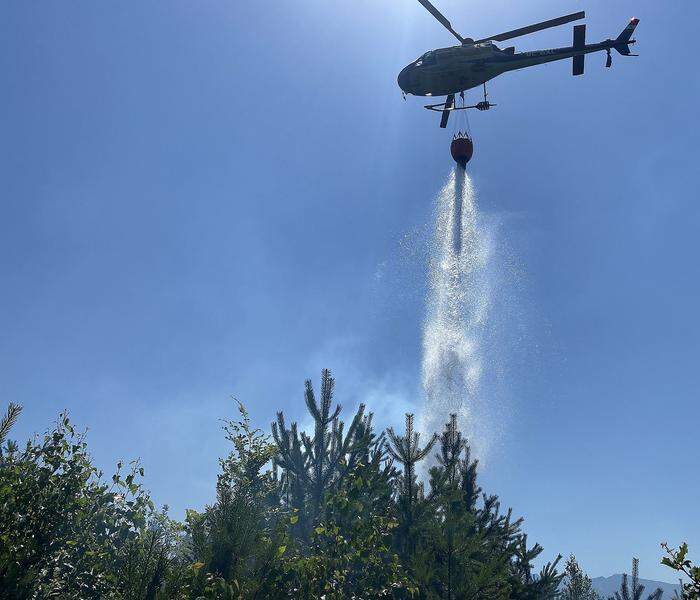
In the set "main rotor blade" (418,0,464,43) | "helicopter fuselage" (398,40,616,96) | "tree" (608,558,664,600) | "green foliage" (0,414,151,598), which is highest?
Answer: "main rotor blade" (418,0,464,43)

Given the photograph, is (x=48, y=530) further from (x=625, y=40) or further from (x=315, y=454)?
(x=625, y=40)

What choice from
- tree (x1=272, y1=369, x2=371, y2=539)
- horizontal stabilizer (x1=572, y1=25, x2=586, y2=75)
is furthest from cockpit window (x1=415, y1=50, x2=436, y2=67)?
tree (x1=272, y1=369, x2=371, y2=539)

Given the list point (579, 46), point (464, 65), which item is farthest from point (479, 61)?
point (579, 46)

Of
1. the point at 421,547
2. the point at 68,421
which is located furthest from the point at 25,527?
the point at 421,547

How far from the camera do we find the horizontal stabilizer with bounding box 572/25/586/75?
88.9 ft

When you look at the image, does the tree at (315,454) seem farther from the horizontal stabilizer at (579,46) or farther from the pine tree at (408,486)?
the horizontal stabilizer at (579,46)

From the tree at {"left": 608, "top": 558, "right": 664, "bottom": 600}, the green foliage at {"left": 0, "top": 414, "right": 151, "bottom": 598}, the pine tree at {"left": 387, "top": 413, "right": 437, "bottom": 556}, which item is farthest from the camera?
the tree at {"left": 608, "top": 558, "right": 664, "bottom": 600}

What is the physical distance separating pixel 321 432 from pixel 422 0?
21305mm

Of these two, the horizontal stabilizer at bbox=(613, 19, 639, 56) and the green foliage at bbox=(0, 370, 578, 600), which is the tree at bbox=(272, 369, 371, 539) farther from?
the horizontal stabilizer at bbox=(613, 19, 639, 56)

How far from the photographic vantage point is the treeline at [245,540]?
7715mm

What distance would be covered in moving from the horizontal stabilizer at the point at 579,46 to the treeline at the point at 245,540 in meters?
19.1

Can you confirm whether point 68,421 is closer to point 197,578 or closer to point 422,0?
point 197,578

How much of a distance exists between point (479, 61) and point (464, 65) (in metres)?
0.78

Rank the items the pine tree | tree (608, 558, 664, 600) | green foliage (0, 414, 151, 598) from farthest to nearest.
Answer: tree (608, 558, 664, 600) → the pine tree → green foliage (0, 414, 151, 598)
